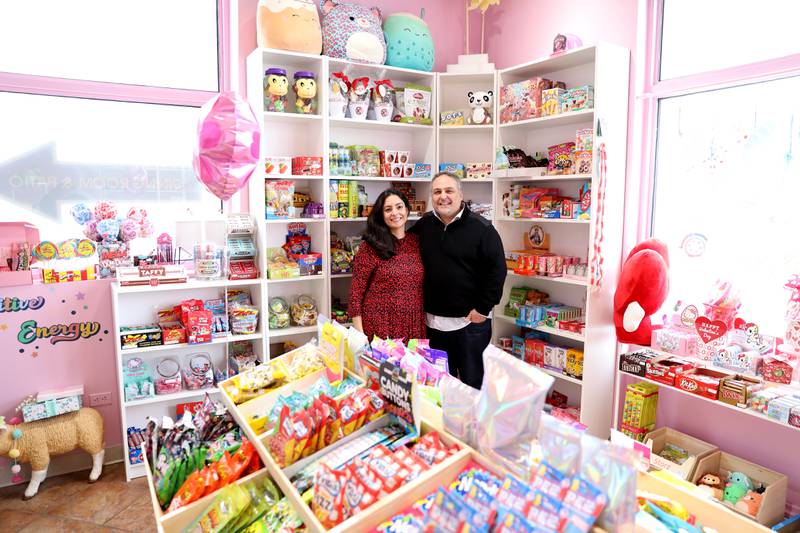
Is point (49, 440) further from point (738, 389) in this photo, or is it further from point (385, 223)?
A: point (738, 389)

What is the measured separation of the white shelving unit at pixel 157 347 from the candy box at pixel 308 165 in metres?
0.80

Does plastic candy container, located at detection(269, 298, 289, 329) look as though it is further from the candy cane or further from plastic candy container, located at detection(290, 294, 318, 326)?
the candy cane

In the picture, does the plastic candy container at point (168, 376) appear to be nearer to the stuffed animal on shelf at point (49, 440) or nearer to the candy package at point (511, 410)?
the stuffed animal on shelf at point (49, 440)

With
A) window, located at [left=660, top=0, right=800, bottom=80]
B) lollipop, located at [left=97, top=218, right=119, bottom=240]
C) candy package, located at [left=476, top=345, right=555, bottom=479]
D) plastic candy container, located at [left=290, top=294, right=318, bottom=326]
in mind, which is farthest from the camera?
plastic candy container, located at [left=290, top=294, right=318, bottom=326]

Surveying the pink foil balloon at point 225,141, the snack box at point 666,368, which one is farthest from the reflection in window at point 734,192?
the pink foil balloon at point 225,141

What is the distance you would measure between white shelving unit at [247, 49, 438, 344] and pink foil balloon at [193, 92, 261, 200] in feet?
2.30

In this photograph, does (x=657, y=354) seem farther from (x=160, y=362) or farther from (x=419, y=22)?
(x=160, y=362)

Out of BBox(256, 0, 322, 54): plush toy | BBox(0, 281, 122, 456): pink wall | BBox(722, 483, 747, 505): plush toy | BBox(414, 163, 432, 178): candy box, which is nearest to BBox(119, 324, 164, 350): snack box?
BBox(0, 281, 122, 456): pink wall

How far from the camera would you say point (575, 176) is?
11.4 feet

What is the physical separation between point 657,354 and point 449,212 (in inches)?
59.4

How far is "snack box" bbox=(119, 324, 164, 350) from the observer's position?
133 inches

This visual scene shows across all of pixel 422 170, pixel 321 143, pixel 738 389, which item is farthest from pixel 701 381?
pixel 321 143

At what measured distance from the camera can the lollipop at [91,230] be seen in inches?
136

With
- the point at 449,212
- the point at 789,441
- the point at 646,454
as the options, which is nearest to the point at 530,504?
the point at 646,454
